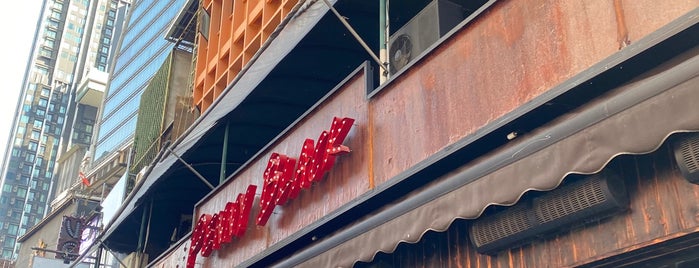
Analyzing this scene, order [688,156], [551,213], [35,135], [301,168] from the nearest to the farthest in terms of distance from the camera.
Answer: [688,156] → [551,213] → [301,168] → [35,135]

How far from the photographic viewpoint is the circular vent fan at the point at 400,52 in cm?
862

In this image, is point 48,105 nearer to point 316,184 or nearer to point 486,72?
point 316,184

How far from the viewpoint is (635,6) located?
5.21m

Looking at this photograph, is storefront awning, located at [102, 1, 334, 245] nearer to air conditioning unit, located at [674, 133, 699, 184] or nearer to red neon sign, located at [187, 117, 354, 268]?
red neon sign, located at [187, 117, 354, 268]

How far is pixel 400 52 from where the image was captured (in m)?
8.80

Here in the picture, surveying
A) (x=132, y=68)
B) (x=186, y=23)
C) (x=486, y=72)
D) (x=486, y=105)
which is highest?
(x=132, y=68)

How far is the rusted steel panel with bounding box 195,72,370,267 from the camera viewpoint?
8539mm

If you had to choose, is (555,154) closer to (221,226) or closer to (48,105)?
(221,226)

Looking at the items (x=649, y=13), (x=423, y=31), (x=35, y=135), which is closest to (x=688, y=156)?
(x=649, y=13)

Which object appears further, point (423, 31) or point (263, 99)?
point (263, 99)

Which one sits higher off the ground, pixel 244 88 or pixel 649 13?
pixel 244 88

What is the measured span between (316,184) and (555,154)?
179 inches

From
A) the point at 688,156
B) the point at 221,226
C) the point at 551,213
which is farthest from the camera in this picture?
the point at 221,226

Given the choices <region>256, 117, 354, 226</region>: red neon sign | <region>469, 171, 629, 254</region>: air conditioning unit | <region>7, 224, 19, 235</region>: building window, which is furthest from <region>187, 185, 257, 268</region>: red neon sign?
<region>7, 224, 19, 235</region>: building window
